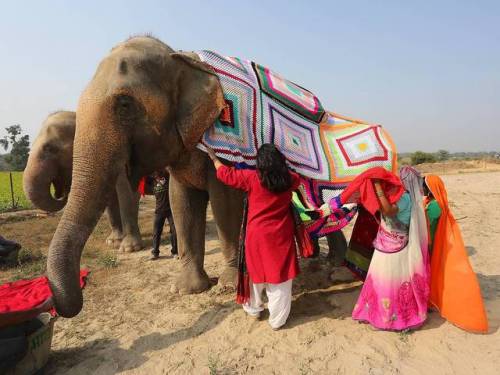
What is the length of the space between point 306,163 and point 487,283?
2.50m

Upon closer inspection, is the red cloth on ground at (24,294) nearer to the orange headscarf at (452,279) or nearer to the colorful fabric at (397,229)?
the colorful fabric at (397,229)

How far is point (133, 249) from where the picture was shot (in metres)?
Result: 7.08

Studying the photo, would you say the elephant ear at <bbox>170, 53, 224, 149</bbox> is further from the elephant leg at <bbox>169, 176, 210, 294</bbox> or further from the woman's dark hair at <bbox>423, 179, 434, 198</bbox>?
the woman's dark hair at <bbox>423, 179, 434, 198</bbox>

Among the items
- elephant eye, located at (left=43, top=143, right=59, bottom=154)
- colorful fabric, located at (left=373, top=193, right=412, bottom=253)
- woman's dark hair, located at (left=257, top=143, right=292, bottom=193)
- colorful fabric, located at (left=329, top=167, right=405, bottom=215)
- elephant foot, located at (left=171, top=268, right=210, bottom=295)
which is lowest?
elephant foot, located at (left=171, top=268, right=210, bottom=295)

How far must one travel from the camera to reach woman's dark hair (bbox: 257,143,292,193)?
10.5ft

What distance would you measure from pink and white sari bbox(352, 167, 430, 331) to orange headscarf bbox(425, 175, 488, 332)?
19cm

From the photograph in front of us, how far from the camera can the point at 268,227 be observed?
3.39m

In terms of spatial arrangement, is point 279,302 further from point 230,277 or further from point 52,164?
point 52,164

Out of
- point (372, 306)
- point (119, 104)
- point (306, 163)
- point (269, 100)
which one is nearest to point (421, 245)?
point (372, 306)

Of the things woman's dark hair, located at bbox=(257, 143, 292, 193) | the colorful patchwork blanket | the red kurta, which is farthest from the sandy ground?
woman's dark hair, located at bbox=(257, 143, 292, 193)

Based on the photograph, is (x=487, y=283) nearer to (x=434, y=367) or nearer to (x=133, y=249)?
(x=434, y=367)

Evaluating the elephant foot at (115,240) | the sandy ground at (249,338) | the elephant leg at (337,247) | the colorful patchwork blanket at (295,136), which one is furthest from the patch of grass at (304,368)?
the elephant foot at (115,240)

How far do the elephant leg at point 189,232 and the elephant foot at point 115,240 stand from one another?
11.3ft

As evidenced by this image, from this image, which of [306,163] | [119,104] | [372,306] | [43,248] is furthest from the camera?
[43,248]
